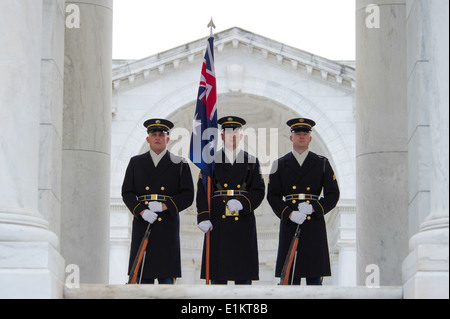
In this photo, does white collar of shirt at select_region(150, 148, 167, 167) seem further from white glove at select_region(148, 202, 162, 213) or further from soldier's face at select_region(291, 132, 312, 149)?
soldier's face at select_region(291, 132, 312, 149)

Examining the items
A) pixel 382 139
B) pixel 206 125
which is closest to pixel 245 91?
pixel 382 139

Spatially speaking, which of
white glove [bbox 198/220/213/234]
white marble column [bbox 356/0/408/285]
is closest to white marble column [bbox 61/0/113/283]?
white glove [bbox 198/220/213/234]

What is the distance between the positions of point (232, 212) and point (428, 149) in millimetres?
4222

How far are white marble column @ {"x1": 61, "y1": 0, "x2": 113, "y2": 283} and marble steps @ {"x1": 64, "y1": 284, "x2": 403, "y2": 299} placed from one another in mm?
5458

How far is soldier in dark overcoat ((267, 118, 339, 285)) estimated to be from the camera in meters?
19.8

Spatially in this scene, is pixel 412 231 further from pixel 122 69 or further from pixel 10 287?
pixel 122 69

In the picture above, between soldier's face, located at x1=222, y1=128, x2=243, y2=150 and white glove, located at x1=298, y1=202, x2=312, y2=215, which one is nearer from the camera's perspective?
white glove, located at x1=298, y1=202, x2=312, y2=215

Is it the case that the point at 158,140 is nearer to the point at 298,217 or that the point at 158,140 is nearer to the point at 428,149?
the point at 298,217

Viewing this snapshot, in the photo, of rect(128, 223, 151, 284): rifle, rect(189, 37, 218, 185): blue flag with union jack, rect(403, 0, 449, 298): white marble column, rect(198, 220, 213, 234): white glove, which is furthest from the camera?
rect(189, 37, 218, 185): blue flag with union jack

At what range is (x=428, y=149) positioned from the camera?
693 inches

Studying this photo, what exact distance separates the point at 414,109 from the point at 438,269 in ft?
11.0

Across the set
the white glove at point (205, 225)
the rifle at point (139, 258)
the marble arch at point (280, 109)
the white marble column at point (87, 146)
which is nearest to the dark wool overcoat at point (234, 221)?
the white glove at point (205, 225)

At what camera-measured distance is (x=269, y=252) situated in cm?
5234

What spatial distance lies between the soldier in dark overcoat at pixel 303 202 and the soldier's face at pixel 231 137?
870mm
